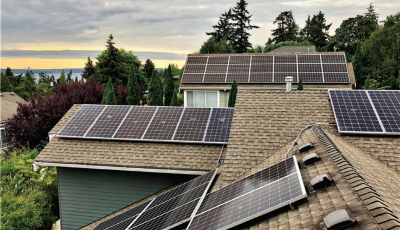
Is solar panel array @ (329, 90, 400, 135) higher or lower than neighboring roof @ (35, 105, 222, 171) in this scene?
higher

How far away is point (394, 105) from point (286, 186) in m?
6.21

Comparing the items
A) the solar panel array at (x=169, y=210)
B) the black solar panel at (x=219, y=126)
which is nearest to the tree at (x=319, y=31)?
the black solar panel at (x=219, y=126)

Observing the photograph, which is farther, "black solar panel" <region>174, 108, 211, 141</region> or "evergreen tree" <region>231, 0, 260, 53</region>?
"evergreen tree" <region>231, 0, 260, 53</region>

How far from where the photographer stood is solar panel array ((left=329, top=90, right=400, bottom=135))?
7672mm

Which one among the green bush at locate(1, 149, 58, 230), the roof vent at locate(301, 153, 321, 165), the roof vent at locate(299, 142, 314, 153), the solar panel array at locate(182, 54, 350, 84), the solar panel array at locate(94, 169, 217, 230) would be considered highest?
the solar panel array at locate(182, 54, 350, 84)

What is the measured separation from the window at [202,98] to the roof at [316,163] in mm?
12954

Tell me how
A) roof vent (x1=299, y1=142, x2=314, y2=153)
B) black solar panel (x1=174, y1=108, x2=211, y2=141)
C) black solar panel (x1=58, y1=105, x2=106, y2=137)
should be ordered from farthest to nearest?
black solar panel (x1=58, y1=105, x2=106, y2=137), black solar panel (x1=174, y1=108, x2=211, y2=141), roof vent (x1=299, y1=142, x2=314, y2=153)

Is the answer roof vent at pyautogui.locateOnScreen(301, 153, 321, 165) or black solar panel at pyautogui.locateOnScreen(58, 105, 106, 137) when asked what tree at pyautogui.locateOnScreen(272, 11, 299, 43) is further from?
roof vent at pyautogui.locateOnScreen(301, 153, 321, 165)

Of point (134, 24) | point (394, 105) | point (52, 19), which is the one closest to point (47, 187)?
point (52, 19)

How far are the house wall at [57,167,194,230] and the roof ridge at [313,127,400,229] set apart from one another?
6259 millimetres

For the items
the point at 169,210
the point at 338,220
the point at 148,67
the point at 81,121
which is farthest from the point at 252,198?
the point at 148,67

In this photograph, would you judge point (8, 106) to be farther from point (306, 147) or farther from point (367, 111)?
point (367, 111)

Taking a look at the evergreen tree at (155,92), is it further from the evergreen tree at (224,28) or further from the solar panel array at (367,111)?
the evergreen tree at (224,28)

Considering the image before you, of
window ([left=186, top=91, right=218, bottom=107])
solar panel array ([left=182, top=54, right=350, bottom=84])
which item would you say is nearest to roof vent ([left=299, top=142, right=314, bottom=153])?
solar panel array ([left=182, top=54, right=350, bottom=84])
